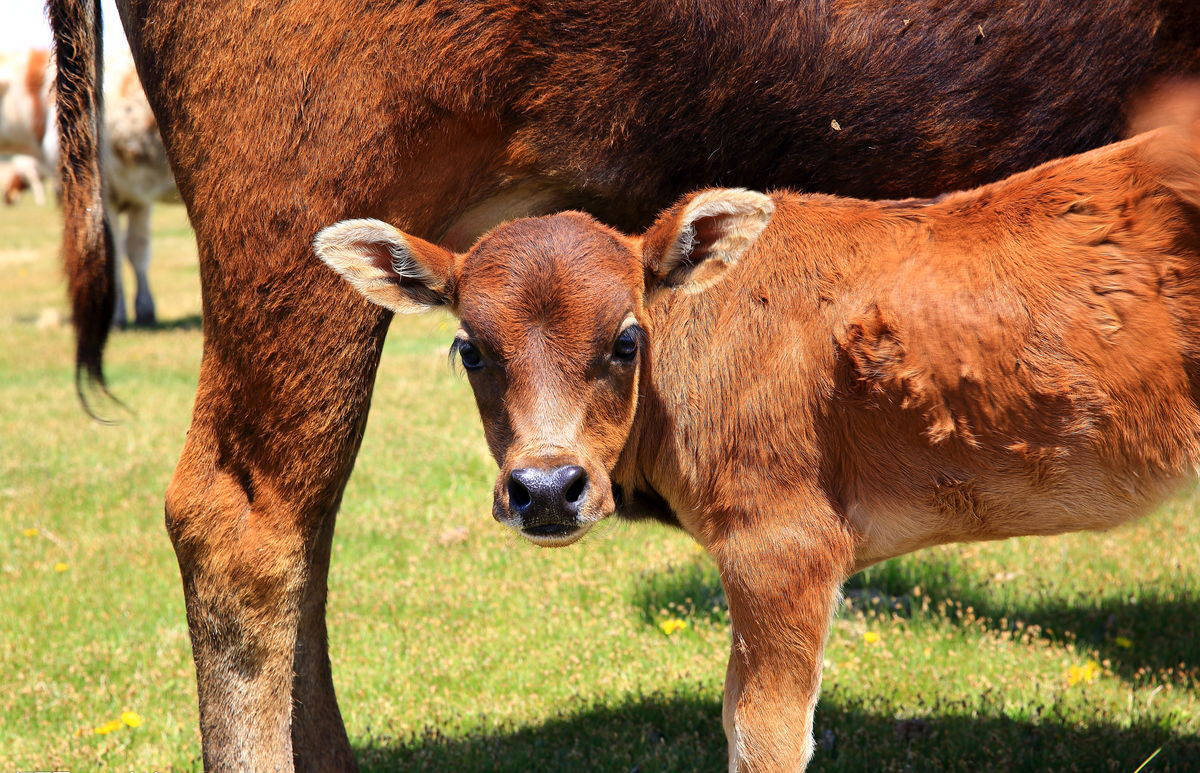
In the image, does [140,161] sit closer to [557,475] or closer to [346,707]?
[346,707]

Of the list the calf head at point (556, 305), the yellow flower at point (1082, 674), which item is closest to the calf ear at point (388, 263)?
the calf head at point (556, 305)

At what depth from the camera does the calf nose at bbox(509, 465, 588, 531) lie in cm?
335

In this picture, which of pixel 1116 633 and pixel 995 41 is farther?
pixel 1116 633

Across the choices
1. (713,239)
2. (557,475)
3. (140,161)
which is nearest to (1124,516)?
(713,239)

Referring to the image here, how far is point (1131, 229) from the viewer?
3604 mm

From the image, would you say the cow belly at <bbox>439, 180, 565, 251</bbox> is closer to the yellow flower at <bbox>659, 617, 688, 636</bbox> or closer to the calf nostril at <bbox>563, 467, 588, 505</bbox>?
the calf nostril at <bbox>563, 467, 588, 505</bbox>

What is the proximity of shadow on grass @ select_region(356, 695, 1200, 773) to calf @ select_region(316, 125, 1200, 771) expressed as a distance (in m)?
0.95

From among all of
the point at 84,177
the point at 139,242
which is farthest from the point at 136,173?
the point at 84,177

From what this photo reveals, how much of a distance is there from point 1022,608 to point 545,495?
3683mm

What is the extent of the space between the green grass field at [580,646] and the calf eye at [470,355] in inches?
32.8

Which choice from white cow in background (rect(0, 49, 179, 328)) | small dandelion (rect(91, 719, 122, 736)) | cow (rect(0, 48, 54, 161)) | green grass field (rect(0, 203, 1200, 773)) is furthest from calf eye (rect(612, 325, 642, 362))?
cow (rect(0, 48, 54, 161))

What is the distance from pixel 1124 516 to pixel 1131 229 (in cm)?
91

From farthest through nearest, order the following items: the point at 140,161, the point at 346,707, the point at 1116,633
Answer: the point at 140,161
the point at 1116,633
the point at 346,707

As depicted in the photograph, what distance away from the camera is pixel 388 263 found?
379 cm
